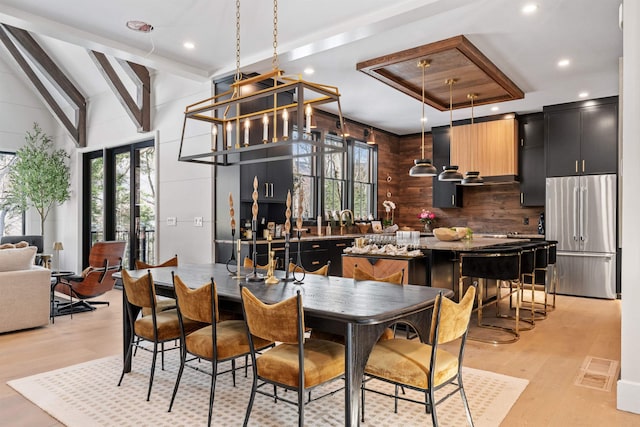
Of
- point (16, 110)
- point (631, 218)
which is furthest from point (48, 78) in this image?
point (631, 218)

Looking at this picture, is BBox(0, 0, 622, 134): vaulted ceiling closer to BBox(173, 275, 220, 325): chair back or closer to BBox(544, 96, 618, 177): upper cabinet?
BBox(544, 96, 618, 177): upper cabinet

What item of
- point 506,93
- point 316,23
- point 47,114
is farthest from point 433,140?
point 47,114

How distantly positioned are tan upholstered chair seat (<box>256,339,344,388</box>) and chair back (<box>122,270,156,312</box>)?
3.29 ft

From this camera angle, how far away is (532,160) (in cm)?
747

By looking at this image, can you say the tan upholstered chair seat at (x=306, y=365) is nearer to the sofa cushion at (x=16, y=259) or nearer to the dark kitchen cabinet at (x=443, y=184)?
the sofa cushion at (x=16, y=259)

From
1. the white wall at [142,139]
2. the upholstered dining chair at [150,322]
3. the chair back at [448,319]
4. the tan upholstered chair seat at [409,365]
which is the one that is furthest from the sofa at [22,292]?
the chair back at [448,319]

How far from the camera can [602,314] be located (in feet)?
17.9

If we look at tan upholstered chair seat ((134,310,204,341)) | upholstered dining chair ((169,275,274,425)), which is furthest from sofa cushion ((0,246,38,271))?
upholstered dining chair ((169,275,274,425))

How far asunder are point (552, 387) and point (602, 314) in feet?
9.87

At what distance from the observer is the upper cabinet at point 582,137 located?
21.5 feet

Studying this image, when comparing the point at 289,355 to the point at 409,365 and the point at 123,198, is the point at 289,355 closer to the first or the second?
the point at 409,365

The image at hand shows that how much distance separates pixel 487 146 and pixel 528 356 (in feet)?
15.5

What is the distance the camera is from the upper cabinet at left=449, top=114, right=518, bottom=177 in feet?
24.6

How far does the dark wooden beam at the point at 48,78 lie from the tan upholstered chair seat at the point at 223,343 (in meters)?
6.01
